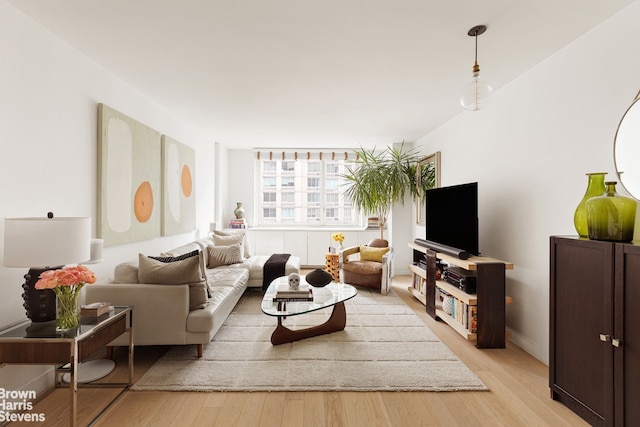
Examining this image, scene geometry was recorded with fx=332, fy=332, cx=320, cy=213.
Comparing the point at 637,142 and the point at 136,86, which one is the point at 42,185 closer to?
the point at 136,86

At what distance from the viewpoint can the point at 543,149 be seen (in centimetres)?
282

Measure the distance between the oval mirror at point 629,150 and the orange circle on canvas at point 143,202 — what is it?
415cm

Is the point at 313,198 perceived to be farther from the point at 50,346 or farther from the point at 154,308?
the point at 50,346

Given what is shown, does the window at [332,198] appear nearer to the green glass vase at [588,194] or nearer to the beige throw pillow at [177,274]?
the beige throw pillow at [177,274]

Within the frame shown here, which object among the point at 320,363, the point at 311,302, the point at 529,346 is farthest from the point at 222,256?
the point at 529,346

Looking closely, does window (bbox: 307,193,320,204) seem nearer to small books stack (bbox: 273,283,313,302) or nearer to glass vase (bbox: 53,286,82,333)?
small books stack (bbox: 273,283,313,302)

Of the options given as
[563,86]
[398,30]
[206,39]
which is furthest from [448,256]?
[206,39]

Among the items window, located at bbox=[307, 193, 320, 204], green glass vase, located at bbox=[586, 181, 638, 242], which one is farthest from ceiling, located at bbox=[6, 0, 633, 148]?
window, located at bbox=[307, 193, 320, 204]

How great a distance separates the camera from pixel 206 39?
97.6 inches

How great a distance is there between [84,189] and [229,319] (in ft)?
6.44

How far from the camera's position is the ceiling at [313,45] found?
209 centimetres

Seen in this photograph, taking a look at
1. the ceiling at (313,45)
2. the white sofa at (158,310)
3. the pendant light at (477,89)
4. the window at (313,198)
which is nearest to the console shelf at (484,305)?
the pendant light at (477,89)

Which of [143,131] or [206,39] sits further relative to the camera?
[143,131]

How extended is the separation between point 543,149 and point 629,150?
89cm
